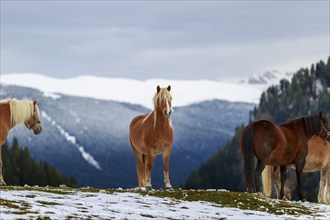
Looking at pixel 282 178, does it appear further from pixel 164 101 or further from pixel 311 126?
pixel 164 101

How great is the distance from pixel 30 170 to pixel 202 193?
164688 mm

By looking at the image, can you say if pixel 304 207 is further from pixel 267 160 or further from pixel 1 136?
pixel 1 136

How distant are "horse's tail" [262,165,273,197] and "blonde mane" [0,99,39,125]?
1144 centimetres

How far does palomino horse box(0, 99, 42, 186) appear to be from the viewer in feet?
114

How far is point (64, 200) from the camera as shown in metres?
27.6

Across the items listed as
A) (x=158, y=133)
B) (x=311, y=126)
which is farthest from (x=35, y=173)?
(x=158, y=133)

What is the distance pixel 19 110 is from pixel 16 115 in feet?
0.87

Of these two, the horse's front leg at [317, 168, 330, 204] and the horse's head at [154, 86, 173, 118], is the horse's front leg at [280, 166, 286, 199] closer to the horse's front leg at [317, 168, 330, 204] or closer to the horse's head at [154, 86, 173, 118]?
the horse's front leg at [317, 168, 330, 204]

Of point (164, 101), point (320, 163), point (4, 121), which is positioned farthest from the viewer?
point (320, 163)

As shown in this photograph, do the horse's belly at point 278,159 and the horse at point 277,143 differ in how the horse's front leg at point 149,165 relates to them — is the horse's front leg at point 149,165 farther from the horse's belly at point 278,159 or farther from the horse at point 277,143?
the horse's belly at point 278,159

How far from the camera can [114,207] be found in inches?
1071

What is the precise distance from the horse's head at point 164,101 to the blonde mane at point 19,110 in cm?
574

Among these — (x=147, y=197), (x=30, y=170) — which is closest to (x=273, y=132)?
(x=147, y=197)

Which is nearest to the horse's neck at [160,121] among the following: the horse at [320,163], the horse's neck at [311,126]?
the horse at [320,163]
